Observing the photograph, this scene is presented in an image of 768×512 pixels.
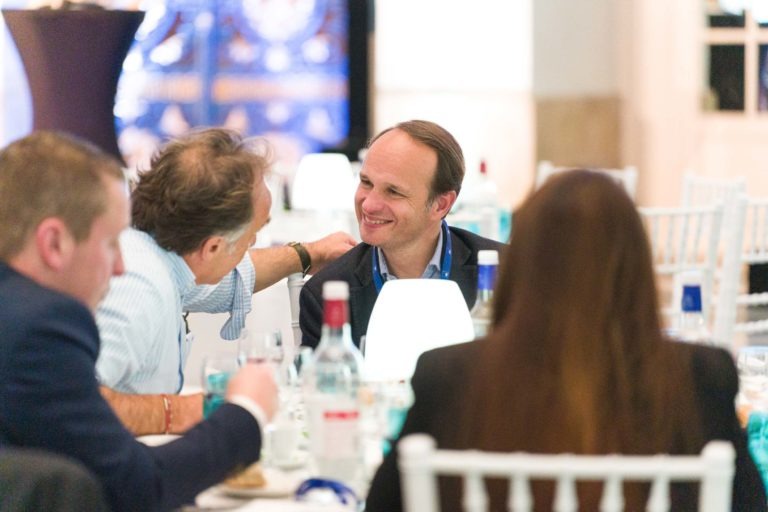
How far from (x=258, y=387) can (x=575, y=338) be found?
1.63 feet

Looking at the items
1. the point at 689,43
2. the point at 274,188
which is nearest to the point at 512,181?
the point at 689,43

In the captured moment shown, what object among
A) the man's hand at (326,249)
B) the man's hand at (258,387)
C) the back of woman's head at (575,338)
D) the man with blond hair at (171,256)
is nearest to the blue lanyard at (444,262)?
the man's hand at (326,249)

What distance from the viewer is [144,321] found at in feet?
7.60

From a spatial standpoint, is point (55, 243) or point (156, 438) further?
point (156, 438)

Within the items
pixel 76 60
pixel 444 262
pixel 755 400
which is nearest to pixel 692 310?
pixel 755 400

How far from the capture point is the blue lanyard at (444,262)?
3.08 meters

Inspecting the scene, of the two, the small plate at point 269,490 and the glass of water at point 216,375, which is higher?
the glass of water at point 216,375

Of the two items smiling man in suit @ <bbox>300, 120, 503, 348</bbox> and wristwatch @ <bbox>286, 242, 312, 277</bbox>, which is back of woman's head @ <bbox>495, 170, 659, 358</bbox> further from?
wristwatch @ <bbox>286, 242, 312, 277</bbox>

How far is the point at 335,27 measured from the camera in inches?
371

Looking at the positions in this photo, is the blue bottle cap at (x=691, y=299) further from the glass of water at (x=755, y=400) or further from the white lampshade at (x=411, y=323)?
the white lampshade at (x=411, y=323)

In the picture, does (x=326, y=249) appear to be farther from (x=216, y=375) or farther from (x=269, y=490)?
(x=269, y=490)

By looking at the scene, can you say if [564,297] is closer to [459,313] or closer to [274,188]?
[459,313]

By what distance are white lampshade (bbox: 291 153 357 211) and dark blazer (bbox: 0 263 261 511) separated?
13.6ft

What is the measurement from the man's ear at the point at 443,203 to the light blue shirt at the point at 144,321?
87cm
